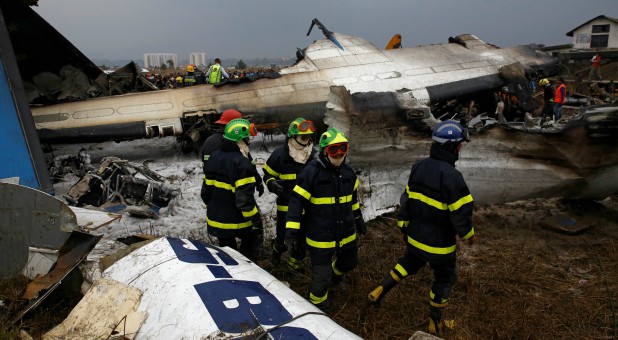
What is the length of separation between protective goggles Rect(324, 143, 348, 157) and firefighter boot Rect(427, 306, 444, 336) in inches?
55.8

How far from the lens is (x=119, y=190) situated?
584 centimetres

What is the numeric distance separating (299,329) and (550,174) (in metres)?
4.39

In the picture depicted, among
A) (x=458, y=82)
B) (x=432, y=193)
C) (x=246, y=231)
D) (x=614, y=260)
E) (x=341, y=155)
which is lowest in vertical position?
(x=614, y=260)

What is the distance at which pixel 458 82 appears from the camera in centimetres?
811

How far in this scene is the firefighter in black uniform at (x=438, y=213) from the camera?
120 inches

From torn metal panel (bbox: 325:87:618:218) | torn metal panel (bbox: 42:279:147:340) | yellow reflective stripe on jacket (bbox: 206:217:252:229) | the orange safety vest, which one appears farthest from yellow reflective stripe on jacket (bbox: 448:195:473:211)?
the orange safety vest

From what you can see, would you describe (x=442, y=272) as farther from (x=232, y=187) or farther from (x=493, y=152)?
(x=493, y=152)

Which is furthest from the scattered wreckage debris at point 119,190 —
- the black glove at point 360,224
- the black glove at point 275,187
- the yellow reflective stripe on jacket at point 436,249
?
the yellow reflective stripe on jacket at point 436,249

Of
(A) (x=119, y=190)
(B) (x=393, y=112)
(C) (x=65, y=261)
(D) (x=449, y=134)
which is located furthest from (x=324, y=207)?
(A) (x=119, y=190)

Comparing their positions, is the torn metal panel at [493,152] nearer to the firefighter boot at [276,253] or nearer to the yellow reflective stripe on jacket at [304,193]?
the firefighter boot at [276,253]

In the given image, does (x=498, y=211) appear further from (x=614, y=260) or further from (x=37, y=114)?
(x=37, y=114)

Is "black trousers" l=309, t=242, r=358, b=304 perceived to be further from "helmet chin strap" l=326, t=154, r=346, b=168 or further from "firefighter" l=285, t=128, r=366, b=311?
"helmet chin strap" l=326, t=154, r=346, b=168

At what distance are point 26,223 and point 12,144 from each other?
277 cm

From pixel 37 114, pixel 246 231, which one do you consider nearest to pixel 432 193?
pixel 246 231
